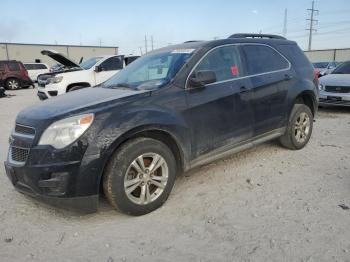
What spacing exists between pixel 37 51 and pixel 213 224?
47476 mm

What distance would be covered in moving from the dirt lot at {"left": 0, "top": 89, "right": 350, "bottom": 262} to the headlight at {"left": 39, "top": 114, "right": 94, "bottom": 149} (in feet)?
2.86

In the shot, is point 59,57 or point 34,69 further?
point 34,69

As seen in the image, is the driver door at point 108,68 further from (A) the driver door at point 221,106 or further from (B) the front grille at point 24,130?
(B) the front grille at point 24,130

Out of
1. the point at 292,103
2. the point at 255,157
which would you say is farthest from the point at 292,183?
the point at 292,103

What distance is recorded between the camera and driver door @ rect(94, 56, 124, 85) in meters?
10.9

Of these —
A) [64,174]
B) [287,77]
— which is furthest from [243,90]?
[64,174]

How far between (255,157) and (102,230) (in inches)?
112

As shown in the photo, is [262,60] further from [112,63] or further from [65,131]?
[112,63]

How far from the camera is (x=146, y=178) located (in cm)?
350

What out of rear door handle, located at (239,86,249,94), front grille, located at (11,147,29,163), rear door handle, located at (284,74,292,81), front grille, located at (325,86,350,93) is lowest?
front grille, located at (325,86,350,93)

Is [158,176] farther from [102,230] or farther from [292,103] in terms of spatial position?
[292,103]

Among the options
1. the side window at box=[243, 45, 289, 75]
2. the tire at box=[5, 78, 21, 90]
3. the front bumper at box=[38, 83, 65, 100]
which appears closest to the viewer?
the side window at box=[243, 45, 289, 75]

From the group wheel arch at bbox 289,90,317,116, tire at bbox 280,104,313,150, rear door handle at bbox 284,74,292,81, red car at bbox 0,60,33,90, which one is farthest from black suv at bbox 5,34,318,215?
red car at bbox 0,60,33,90

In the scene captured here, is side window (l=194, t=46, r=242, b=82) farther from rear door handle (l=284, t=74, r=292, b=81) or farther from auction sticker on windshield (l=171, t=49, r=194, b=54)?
rear door handle (l=284, t=74, r=292, b=81)
